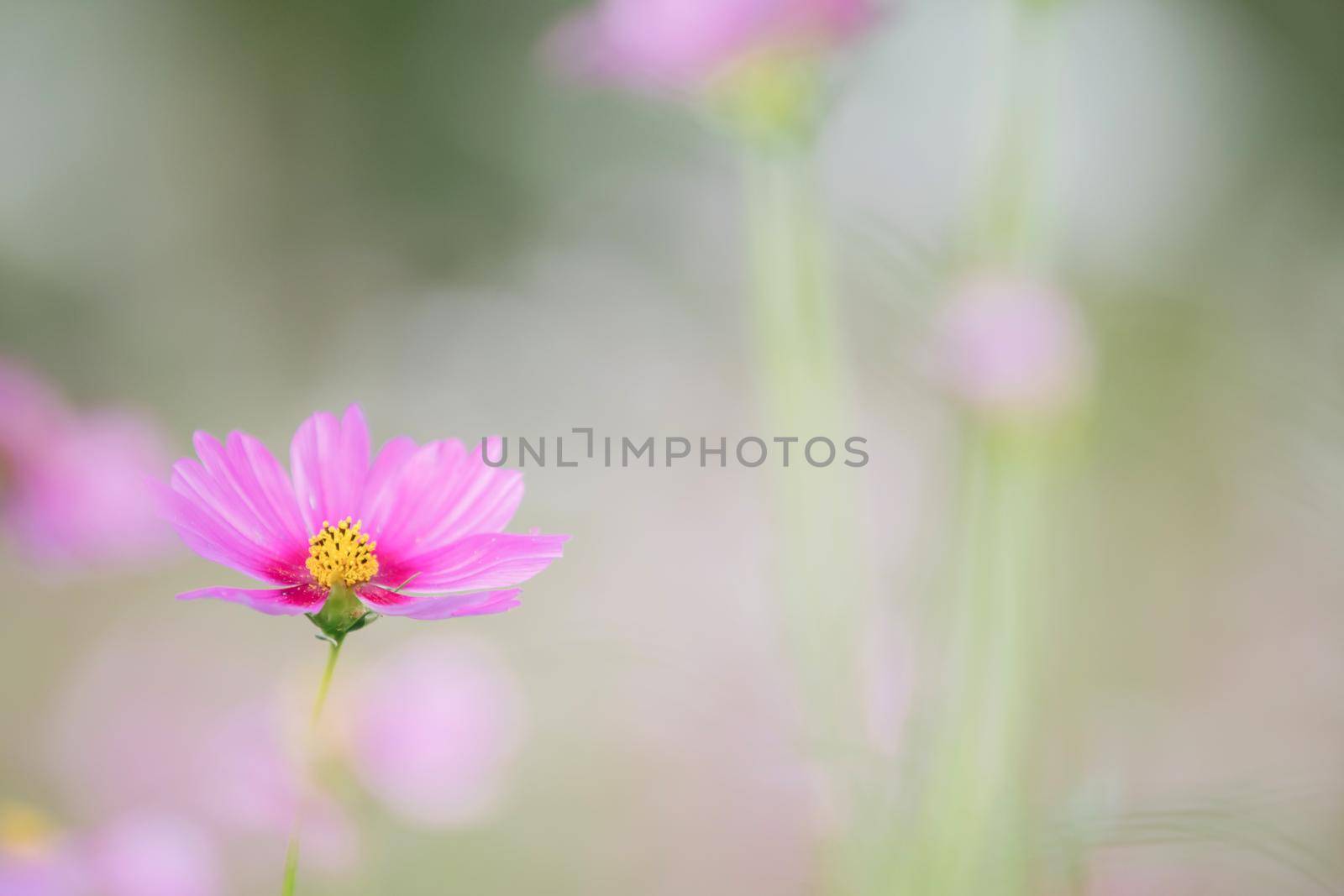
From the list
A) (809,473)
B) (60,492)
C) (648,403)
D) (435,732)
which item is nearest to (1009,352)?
(809,473)

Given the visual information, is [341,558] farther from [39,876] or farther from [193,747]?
[193,747]

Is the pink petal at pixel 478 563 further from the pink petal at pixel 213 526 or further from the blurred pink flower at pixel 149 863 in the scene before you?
the blurred pink flower at pixel 149 863

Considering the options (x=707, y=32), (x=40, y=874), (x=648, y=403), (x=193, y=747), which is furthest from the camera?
(x=648, y=403)

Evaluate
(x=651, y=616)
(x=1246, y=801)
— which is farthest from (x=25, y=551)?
(x=651, y=616)

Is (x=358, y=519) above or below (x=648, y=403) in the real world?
below

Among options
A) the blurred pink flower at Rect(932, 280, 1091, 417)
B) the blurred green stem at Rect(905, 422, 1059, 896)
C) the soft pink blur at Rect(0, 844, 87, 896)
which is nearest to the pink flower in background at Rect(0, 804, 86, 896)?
the soft pink blur at Rect(0, 844, 87, 896)

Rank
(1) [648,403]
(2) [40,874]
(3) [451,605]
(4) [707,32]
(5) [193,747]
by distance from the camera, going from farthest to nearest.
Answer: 1. (1) [648,403]
2. (5) [193,747]
3. (4) [707,32]
4. (2) [40,874]
5. (3) [451,605]

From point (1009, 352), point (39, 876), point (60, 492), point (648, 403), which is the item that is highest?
point (648, 403)

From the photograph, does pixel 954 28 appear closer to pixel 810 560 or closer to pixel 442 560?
pixel 810 560
